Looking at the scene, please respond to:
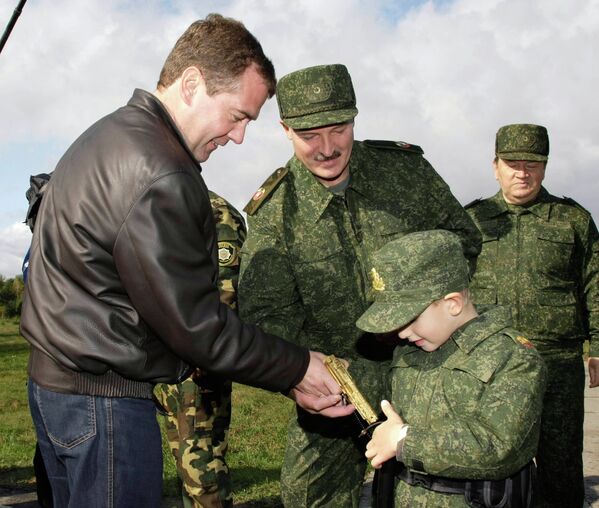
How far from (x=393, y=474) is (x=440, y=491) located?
0.63 ft

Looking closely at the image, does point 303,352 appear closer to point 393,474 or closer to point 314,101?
point 393,474

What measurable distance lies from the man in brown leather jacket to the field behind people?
314 cm

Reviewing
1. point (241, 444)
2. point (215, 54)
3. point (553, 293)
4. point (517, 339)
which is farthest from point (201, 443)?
point (241, 444)

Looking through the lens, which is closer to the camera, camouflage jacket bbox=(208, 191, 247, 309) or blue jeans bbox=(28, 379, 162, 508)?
blue jeans bbox=(28, 379, 162, 508)

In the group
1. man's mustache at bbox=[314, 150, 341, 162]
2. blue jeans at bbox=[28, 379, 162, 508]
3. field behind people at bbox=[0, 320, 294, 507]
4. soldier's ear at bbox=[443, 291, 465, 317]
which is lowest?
field behind people at bbox=[0, 320, 294, 507]

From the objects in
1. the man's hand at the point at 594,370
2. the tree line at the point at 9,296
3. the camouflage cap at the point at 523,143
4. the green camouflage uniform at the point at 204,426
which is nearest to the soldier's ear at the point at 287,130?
the green camouflage uniform at the point at 204,426

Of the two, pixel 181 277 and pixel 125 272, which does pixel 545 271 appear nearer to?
pixel 181 277

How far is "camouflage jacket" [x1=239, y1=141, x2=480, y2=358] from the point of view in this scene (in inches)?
149

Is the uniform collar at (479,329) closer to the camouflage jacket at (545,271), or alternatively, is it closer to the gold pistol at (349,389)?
the gold pistol at (349,389)

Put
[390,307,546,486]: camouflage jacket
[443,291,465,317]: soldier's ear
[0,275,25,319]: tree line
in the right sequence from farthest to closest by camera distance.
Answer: [0,275,25,319]: tree line → [443,291,465,317]: soldier's ear → [390,307,546,486]: camouflage jacket

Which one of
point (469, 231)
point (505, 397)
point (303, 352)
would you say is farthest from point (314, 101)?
point (505, 397)

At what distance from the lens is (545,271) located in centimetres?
514

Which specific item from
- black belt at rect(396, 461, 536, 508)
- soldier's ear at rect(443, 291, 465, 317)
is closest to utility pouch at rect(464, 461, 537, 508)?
black belt at rect(396, 461, 536, 508)

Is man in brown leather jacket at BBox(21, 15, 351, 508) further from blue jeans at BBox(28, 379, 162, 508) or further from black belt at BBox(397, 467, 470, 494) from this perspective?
black belt at BBox(397, 467, 470, 494)
